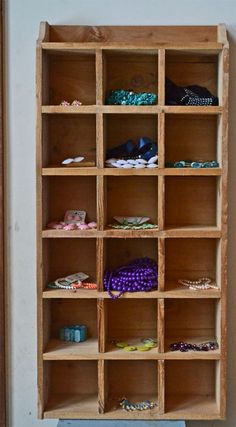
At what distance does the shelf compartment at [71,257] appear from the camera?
7.45 ft

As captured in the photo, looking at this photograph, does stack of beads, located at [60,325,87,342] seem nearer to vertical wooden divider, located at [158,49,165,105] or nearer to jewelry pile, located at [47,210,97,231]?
jewelry pile, located at [47,210,97,231]

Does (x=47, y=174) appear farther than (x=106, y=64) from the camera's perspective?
No

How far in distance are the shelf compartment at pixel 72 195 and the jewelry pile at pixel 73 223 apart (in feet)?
0.13

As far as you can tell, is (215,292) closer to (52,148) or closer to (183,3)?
(52,148)

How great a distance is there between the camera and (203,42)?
217 cm

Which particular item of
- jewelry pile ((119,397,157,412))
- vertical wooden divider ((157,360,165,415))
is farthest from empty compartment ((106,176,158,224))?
jewelry pile ((119,397,157,412))

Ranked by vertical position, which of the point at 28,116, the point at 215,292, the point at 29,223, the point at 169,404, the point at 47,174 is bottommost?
the point at 169,404

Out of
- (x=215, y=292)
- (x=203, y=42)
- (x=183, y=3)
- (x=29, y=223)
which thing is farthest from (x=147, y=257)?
(x=183, y=3)

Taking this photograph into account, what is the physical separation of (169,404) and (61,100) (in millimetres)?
1294

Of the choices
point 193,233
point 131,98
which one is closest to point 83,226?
point 193,233

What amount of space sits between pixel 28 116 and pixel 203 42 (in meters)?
0.76

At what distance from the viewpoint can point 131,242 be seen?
2.27m

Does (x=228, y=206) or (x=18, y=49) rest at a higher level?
(x=18, y=49)

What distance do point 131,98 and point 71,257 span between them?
0.69 meters
